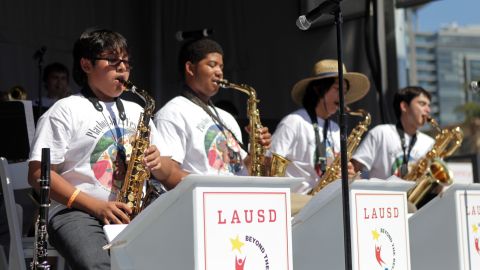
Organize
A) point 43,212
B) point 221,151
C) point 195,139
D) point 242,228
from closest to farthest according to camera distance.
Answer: point 242,228, point 43,212, point 195,139, point 221,151

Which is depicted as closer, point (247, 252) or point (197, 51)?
point (247, 252)

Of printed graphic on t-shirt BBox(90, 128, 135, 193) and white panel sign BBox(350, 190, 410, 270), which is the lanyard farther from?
printed graphic on t-shirt BBox(90, 128, 135, 193)

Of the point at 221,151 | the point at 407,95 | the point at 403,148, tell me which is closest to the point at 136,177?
the point at 221,151

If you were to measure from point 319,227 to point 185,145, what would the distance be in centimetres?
128

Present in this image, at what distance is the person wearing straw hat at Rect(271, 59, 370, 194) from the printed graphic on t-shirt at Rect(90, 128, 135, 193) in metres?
2.00

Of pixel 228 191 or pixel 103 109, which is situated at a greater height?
pixel 103 109

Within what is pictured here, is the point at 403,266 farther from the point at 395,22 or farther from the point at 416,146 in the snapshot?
the point at 395,22

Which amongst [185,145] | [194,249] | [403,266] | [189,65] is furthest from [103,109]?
[403,266]

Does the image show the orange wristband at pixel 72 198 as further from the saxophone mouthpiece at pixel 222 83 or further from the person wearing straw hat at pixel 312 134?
the person wearing straw hat at pixel 312 134

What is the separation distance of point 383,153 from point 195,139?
98.5 inches

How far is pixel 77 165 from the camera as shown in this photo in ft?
13.7

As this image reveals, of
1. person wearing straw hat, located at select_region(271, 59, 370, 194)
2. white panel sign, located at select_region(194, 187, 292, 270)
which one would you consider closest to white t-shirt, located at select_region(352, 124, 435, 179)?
person wearing straw hat, located at select_region(271, 59, 370, 194)

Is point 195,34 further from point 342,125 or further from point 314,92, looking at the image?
point 342,125

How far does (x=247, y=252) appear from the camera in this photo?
10.7ft
